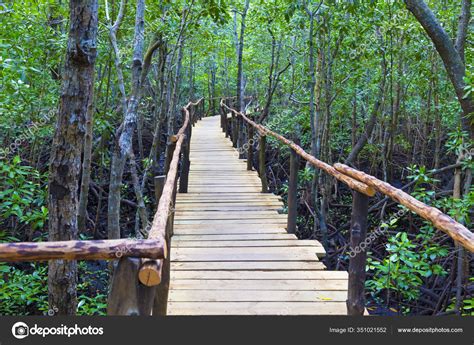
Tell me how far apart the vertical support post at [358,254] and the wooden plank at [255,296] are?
1.44 feet

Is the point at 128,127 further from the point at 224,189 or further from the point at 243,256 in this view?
the point at 224,189

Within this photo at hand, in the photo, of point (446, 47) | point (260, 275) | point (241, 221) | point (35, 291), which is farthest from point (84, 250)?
point (446, 47)

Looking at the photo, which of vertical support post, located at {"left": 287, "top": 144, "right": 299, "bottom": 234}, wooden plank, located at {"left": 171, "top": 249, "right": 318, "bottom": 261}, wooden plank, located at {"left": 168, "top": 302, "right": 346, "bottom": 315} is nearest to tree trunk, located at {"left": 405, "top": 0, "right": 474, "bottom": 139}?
vertical support post, located at {"left": 287, "top": 144, "right": 299, "bottom": 234}

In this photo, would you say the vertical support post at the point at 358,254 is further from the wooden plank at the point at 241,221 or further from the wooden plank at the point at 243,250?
the wooden plank at the point at 241,221

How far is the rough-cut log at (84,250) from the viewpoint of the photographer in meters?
1.59

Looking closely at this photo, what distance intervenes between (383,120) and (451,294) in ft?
16.3

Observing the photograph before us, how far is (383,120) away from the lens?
10305 mm

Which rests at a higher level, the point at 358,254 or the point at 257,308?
the point at 358,254

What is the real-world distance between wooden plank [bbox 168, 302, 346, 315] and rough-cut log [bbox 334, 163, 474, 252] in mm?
930

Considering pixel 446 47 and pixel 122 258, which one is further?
pixel 446 47

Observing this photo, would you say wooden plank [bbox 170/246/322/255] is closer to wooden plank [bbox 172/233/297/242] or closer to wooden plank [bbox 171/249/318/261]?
wooden plank [bbox 171/249/318/261]

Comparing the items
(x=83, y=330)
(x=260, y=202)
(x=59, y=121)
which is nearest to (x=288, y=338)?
(x=83, y=330)

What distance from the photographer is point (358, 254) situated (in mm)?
2639

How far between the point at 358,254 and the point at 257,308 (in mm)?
822
